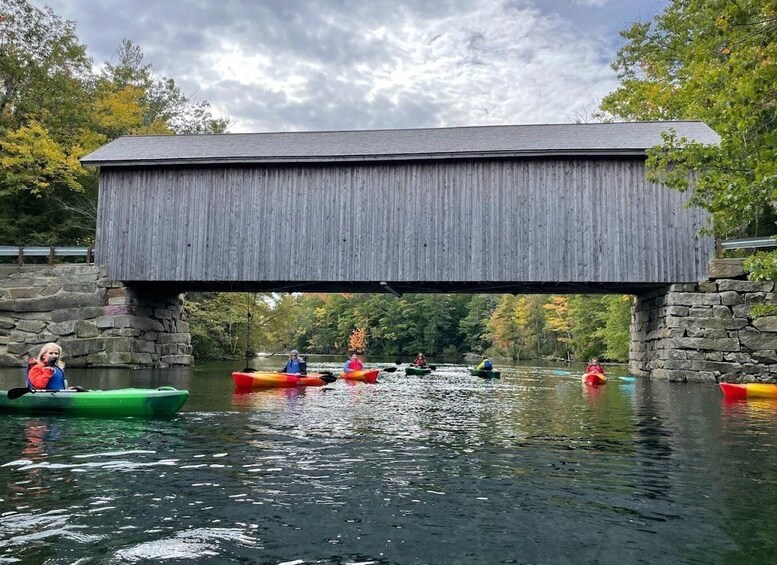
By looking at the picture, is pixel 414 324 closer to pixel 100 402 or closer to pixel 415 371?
pixel 415 371

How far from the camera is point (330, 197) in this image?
72.7ft

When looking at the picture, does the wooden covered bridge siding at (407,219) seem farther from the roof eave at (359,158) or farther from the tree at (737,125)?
the tree at (737,125)

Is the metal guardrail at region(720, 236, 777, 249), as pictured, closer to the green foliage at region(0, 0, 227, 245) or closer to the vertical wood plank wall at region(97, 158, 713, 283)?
the vertical wood plank wall at region(97, 158, 713, 283)

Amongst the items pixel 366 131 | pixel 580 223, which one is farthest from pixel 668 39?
pixel 366 131

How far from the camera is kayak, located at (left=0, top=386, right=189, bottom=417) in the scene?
10750 millimetres

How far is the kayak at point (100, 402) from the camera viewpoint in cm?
1075

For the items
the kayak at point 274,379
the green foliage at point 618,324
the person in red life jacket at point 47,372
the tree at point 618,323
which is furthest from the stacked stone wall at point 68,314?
the green foliage at point 618,324

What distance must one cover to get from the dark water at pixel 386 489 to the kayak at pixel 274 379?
215 inches

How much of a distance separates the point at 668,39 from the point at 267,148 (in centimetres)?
1831

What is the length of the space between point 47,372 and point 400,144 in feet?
47.9

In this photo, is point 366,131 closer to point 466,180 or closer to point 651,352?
point 466,180

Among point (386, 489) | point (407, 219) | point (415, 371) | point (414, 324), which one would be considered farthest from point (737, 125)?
point (414, 324)

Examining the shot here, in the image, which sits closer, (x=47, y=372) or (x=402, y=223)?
(x=47, y=372)

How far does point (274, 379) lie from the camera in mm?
17641
